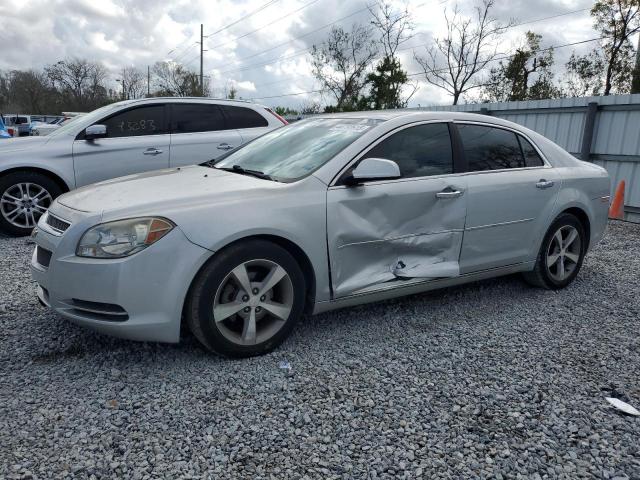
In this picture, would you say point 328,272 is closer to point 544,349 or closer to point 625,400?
point 544,349

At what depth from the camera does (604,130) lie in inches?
365

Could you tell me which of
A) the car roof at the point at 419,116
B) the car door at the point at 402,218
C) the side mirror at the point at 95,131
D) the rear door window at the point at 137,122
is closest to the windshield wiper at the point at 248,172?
the car door at the point at 402,218

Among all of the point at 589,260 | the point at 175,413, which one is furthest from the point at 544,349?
the point at 589,260

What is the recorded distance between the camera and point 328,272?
331cm

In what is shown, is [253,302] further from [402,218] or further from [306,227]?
[402,218]

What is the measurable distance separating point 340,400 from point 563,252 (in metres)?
2.95

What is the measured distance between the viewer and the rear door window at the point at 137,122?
6.61 m

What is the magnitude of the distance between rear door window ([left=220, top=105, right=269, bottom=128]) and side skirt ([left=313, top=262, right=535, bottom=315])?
4.45 m

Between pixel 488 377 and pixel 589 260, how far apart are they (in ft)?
11.7

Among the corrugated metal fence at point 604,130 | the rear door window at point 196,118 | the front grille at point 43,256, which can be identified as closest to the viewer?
the front grille at point 43,256

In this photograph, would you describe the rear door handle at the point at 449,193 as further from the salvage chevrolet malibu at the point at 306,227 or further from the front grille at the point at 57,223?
the front grille at the point at 57,223

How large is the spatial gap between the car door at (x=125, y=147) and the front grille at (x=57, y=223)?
3.37 meters

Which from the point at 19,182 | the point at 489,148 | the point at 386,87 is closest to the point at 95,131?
the point at 19,182

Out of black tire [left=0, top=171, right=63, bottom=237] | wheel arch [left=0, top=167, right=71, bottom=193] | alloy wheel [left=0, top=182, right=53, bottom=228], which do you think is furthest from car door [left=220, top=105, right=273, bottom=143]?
alloy wheel [left=0, top=182, right=53, bottom=228]
